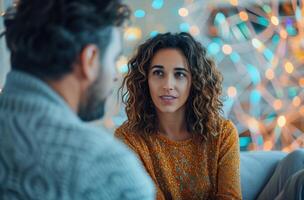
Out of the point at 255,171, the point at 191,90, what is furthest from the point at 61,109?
the point at 255,171

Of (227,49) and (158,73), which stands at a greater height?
(227,49)

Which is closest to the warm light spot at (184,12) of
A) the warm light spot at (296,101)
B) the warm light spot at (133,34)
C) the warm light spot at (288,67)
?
the warm light spot at (133,34)

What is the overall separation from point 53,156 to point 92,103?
124 mm

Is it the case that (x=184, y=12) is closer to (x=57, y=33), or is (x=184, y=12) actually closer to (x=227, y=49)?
(x=227, y=49)

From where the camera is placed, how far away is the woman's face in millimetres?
1840

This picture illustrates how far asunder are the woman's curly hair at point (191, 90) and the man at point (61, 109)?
1.11 metres

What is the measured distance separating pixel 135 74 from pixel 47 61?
47.2 inches

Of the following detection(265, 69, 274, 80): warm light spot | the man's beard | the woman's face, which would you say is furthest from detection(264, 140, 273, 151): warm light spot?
the man's beard

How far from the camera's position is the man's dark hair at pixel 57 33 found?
76cm

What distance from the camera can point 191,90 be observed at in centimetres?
192

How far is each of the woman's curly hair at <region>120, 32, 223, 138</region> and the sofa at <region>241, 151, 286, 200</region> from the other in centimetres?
51

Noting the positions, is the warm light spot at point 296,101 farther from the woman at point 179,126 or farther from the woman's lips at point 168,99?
the woman's lips at point 168,99

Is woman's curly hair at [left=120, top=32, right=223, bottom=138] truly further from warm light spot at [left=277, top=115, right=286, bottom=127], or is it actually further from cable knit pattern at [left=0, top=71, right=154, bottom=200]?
warm light spot at [left=277, top=115, right=286, bottom=127]

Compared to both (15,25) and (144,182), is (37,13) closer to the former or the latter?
(15,25)
